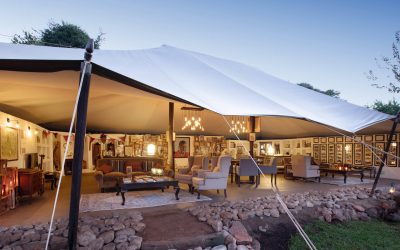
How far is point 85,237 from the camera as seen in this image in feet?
11.6

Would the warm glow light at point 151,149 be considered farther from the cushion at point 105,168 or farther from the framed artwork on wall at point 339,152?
the framed artwork on wall at point 339,152

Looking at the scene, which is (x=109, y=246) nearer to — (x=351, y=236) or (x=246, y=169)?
(x=351, y=236)

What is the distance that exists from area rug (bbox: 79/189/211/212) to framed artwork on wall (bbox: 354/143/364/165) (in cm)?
843

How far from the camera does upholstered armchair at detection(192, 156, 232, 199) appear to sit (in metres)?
6.67

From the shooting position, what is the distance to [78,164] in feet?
9.16

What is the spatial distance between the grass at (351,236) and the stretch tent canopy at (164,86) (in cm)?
205

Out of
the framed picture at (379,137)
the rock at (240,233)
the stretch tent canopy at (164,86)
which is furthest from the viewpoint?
the framed picture at (379,137)

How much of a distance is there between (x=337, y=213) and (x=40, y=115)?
26.9ft

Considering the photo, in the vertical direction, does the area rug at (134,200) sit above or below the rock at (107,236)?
below

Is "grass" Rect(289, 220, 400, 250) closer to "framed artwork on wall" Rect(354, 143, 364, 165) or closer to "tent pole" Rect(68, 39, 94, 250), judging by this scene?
"tent pole" Rect(68, 39, 94, 250)

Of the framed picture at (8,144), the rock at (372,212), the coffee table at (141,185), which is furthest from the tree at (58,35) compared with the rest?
the rock at (372,212)

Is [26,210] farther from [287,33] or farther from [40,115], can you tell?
[287,33]

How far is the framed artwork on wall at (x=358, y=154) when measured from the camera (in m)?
11.7

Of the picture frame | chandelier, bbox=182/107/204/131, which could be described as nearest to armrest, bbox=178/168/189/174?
chandelier, bbox=182/107/204/131
